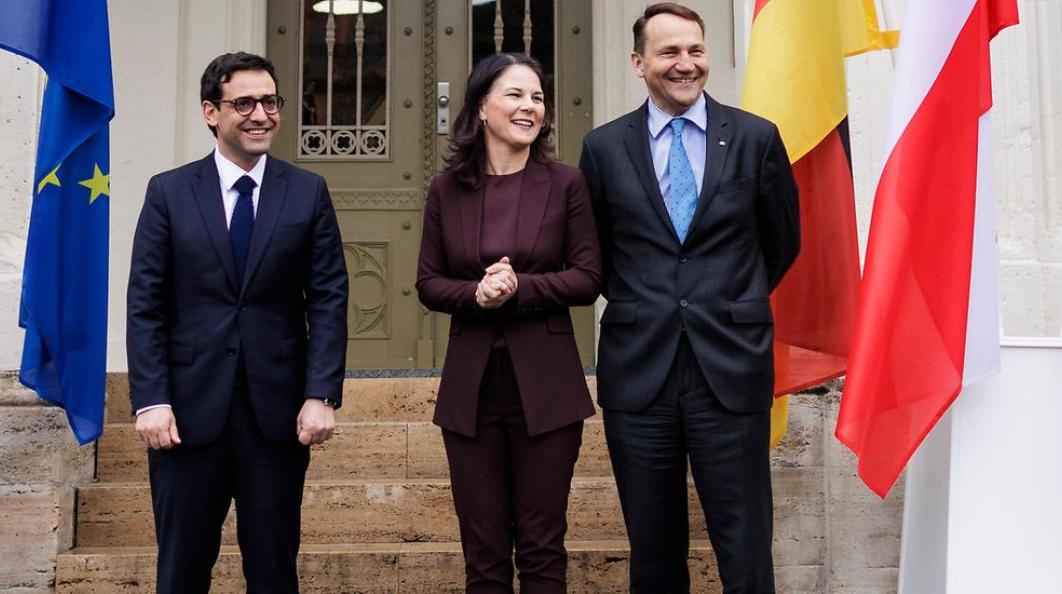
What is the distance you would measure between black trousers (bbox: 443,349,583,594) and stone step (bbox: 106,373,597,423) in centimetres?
195

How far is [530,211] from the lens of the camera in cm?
305

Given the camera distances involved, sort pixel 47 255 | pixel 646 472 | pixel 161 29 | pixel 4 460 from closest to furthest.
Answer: pixel 646 472 → pixel 47 255 → pixel 4 460 → pixel 161 29

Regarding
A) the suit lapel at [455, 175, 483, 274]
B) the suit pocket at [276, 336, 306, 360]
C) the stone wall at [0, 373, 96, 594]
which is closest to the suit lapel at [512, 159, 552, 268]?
the suit lapel at [455, 175, 483, 274]

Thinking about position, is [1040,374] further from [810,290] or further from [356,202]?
[356,202]

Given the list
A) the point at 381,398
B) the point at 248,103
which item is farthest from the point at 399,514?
the point at 248,103

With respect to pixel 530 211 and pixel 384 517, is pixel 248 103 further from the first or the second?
pixel 384 517

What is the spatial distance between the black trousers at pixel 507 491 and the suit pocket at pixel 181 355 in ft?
2.42

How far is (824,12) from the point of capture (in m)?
3.83

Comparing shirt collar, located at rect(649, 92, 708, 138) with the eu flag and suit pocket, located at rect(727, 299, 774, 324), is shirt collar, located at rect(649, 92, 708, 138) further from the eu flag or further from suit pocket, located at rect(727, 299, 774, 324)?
the eu flag

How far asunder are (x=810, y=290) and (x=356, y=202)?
A: 3.42 metres

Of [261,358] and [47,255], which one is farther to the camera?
[47,255]

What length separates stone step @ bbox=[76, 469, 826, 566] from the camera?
434 centimetres

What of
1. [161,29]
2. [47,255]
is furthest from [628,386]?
[161,29]

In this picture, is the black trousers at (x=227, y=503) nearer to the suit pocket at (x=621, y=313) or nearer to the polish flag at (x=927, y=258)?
the suit pocket at (x=621, y=313)
